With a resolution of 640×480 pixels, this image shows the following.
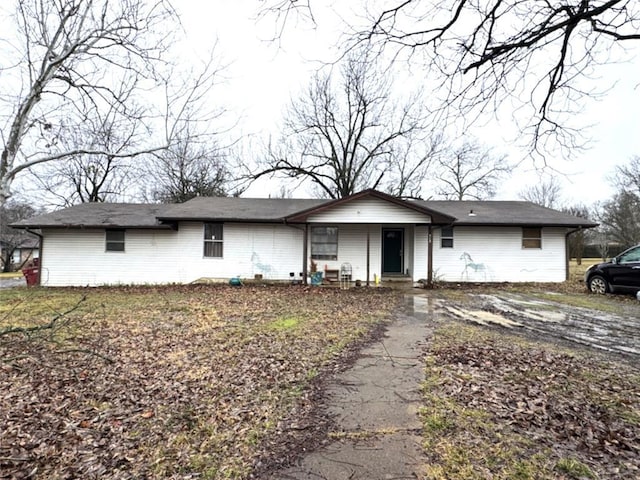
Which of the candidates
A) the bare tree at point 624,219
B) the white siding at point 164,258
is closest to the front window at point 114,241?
the white siding at point 164,258

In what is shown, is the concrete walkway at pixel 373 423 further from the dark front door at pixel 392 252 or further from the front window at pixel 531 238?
the front window at pixel 531 238

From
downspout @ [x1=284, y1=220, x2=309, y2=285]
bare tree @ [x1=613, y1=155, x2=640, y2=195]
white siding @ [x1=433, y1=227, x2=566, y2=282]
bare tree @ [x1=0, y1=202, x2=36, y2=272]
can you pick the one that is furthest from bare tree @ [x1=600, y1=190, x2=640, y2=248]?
bare tree @ [x1=0, y1=202, x2=36, y2=272]

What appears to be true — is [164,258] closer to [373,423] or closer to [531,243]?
[373,423]

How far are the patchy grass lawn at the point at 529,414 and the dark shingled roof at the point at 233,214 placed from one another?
8.65 meters

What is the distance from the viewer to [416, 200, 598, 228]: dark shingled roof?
1427 cm

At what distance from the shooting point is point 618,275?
36.9 feet

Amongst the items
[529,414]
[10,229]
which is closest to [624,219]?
[529,414]

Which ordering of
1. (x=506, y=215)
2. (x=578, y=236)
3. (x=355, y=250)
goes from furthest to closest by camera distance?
1. (x=578, y=236)
2. (x=506, y=215)
3. (x=355, y=250)

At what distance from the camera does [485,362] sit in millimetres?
4762

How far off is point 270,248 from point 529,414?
472 inches

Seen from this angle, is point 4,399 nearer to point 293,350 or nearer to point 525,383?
point 293,350

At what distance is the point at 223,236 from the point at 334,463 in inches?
498

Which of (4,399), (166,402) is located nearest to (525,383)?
(166,402)

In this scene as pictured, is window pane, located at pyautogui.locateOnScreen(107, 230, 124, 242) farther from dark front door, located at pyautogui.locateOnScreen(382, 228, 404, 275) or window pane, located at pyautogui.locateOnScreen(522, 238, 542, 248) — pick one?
window pane, located at pyautogui.locateOnScreen(522, 238, 542, 248)
